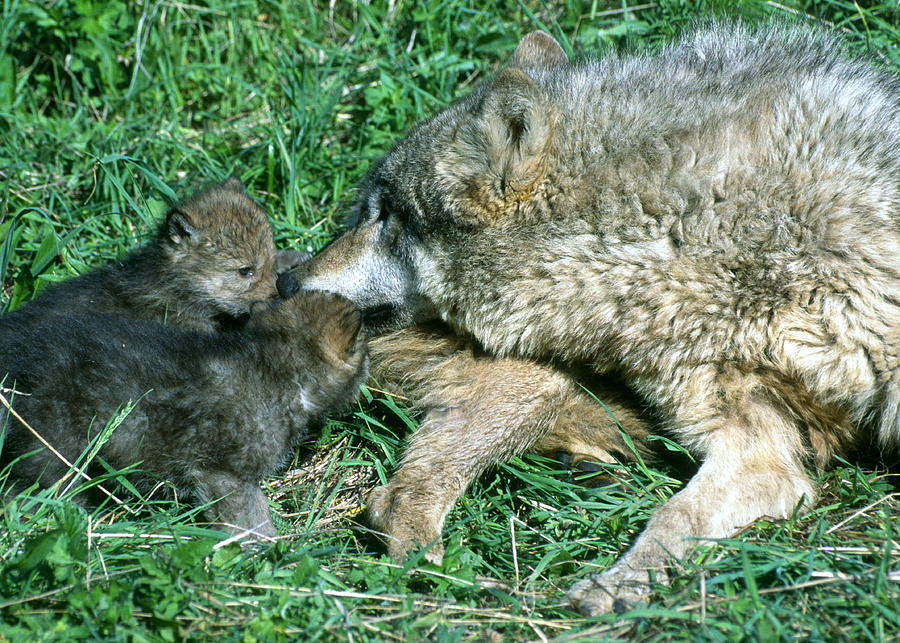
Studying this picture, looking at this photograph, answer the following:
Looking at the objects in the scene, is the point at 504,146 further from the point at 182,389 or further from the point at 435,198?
the point at 182,389

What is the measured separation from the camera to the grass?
244 centimetres

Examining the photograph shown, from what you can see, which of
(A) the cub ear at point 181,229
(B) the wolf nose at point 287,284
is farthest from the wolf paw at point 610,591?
(A) the cub ear at point 181,229

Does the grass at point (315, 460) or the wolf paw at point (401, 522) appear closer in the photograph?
the grass at point (315, 460)

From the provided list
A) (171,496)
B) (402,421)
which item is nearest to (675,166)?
(402,421)

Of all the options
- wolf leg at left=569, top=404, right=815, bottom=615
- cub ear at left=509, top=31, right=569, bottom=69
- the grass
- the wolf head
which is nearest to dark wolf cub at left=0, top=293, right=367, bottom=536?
the grass

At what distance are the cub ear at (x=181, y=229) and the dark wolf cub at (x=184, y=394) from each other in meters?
0.72

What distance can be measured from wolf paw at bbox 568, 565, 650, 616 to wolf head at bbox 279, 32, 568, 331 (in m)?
1.42

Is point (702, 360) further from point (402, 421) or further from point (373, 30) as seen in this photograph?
point (373, 30)

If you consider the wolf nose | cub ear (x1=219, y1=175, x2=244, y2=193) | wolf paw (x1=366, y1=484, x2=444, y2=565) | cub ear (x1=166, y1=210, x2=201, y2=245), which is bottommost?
wolf paw (x1=366, y1=484, x2=444, y2=565)

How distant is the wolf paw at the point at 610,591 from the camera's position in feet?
8.66

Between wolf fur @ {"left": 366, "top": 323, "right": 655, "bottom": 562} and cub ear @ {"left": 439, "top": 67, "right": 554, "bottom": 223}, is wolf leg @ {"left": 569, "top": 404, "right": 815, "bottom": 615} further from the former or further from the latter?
cub ear @ {"left": 439, "top": 67, "right": 554, "bottom": 223}

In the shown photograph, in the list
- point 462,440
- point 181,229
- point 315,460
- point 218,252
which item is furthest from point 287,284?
point 462,440

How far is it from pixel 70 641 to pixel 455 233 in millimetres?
2076

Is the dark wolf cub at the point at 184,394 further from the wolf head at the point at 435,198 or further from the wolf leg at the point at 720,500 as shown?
the wolf leg at the point at 720,500
